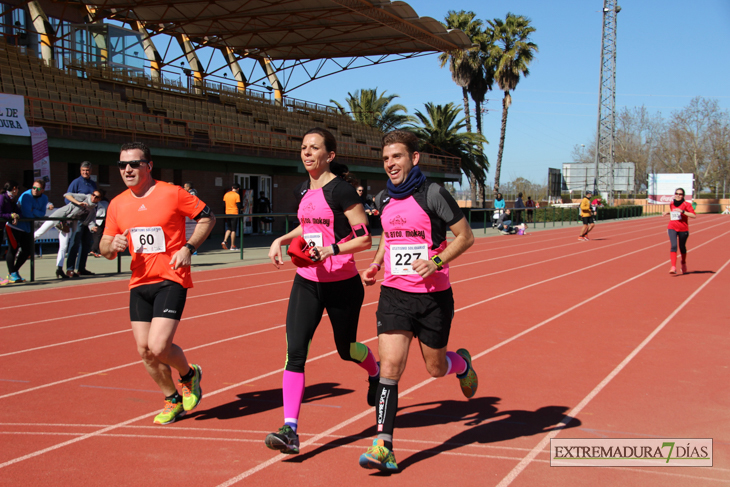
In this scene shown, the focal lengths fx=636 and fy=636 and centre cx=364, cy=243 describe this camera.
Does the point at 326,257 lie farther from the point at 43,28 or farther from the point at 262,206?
the point at 43,28

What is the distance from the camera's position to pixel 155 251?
4.46 metres

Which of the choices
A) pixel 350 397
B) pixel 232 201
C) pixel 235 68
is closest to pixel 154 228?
pixel 350 397

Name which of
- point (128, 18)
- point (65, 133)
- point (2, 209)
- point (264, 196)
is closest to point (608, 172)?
point (264, 196)

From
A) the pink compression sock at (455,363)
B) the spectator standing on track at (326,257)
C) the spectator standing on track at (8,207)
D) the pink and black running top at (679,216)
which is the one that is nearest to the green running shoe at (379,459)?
the spectator standing on track at (326,257)

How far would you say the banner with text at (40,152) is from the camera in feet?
59.3

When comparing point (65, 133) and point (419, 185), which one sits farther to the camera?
point (65, 133)

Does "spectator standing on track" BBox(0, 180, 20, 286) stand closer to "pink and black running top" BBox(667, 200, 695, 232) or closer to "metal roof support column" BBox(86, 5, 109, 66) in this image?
"pink and black running top" BBox(667, 200, 695, 232)

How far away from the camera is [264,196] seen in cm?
2864

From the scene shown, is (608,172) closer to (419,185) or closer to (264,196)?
(264,196)

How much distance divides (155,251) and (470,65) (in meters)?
46.2

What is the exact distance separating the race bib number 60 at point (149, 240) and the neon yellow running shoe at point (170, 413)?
3.60ft

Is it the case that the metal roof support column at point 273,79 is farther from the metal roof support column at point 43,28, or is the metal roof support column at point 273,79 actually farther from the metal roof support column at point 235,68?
the metal roof support column at point 43,28

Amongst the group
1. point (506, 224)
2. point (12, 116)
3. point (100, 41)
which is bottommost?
point (506, 224)

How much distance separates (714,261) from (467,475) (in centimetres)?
1637
